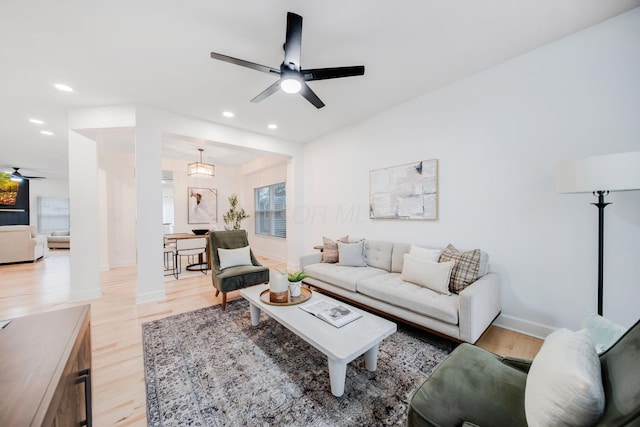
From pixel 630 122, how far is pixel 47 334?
4.04 m

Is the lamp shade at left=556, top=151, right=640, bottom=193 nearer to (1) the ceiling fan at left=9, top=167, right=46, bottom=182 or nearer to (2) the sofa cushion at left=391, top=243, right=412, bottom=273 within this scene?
(2) the sofa cushion at left=391, top=243, right=412, bottom=273

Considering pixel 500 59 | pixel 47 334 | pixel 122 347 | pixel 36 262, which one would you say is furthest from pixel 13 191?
pixel 500 59

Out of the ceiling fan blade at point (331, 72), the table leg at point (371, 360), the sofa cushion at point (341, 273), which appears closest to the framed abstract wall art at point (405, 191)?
the sofa cushion at point (341, 273)

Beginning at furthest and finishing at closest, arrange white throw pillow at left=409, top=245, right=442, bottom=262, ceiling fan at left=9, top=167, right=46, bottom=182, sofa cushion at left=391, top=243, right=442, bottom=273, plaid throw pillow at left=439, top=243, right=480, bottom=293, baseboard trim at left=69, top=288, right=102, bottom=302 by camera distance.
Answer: ceiling fan at left=9, top=167, right=46, bottom=182, baseboard trim at left=69, top=288, right=102, bottom=302, sofa cushion at left=391, top=243, right=442, bottom=273, white throw pillow at left=409, top=245, right=442, bottom=262, plaid throw pillow at left=439, top=243, right=480, bottom=293

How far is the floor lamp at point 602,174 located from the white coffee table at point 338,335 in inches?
65.4

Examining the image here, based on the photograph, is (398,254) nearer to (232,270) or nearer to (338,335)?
(338,335)

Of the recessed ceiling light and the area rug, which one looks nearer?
the area rug

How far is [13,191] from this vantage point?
26.1 ft

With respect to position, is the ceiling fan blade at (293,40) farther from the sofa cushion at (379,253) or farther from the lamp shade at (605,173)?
the sofa cushion at (379,253)

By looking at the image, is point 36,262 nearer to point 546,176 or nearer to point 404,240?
point 404,240

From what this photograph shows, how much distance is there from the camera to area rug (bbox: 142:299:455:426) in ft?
4.76

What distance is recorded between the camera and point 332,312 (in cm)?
200

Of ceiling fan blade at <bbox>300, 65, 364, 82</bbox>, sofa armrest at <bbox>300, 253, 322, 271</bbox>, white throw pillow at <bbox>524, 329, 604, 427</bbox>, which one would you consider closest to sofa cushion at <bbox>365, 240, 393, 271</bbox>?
sofa armrest at <bbox>300, 253, 322, 271</bbox>

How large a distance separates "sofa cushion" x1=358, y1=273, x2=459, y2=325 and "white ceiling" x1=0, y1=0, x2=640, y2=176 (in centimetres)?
237
